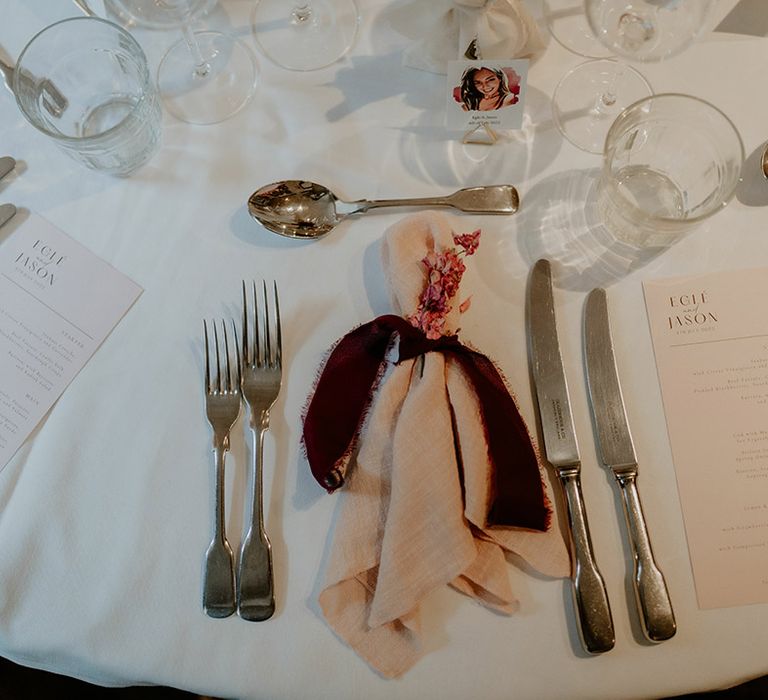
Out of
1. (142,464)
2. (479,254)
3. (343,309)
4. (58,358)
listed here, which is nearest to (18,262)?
(58,358)

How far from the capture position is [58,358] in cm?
75

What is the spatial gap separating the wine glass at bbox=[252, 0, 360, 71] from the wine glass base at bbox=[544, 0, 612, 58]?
0.84ft

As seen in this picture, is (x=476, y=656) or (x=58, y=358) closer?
(x=476, y=656)

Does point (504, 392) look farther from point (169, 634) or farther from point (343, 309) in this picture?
point (169, 634)

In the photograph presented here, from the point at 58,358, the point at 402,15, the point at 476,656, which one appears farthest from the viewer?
the point at 402,15

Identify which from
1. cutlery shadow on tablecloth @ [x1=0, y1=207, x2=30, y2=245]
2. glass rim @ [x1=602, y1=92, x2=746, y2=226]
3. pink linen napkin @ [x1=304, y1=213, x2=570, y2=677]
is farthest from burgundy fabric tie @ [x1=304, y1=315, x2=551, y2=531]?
cutlery shadow on tablecloth @ [x1=0, y1=207, x2=30, y2=245]

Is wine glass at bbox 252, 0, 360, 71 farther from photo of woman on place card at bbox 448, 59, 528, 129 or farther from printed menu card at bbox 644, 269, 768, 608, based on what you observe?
printed menu card at bbox 644, 269, 768, 608

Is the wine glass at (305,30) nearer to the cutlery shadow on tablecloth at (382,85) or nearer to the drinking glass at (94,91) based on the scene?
the cutlery shadow on tablecloth at (382,85)

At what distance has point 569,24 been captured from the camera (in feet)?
2.75

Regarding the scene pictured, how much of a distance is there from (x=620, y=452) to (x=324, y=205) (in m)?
0.44

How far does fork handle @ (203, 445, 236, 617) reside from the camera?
642 millimetres

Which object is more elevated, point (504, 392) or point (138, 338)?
point (138, 338)

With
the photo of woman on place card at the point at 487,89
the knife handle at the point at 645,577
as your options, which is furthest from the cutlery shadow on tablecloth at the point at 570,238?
the knife handle at the point at 645,577

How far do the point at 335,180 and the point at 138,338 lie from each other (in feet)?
1.01
